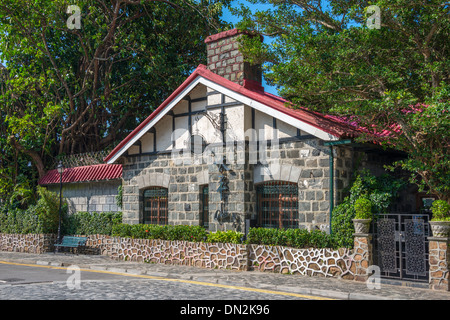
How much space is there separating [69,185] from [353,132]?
1360 cm

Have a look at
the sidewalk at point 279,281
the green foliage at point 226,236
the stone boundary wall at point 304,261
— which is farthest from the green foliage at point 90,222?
the stone boundary wall at point 304,261

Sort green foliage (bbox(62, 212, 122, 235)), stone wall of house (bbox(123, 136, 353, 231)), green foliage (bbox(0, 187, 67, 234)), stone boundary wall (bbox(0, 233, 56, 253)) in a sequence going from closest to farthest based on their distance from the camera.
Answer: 1. stone wall of house (bbox(123, 136, 353, 231))
2. green foliage (bbox(62, 212, 122, 235))
3. stone boundary wall (bbox(0, 233, 56, 253))
4. green foliage (bbox(0, 187, 67, 234))

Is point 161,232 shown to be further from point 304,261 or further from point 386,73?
point 386,73

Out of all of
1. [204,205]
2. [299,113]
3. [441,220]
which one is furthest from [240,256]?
[441,220]

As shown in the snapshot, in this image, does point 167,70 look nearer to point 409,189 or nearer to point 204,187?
point 204,187

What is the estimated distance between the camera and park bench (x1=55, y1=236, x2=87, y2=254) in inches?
767

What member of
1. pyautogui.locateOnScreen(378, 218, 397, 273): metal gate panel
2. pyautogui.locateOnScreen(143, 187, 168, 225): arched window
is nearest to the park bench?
pyautogui.locateOnScreen(143, 187, 168, 225): arched window

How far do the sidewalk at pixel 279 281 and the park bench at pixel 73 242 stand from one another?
2425mm

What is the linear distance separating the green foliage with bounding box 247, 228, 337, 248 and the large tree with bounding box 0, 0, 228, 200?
1180cm

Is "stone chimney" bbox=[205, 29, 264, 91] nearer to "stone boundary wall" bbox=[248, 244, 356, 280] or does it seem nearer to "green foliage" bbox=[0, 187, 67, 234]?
"stone boundary wall" bbox=[248, 244, 356, 280]

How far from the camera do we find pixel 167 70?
2375cm

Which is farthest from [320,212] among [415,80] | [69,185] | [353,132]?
[69,185]

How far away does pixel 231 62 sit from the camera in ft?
53.9

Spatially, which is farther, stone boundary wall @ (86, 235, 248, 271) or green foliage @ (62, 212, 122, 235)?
green foliage @ (62, 212, 122, 235)
